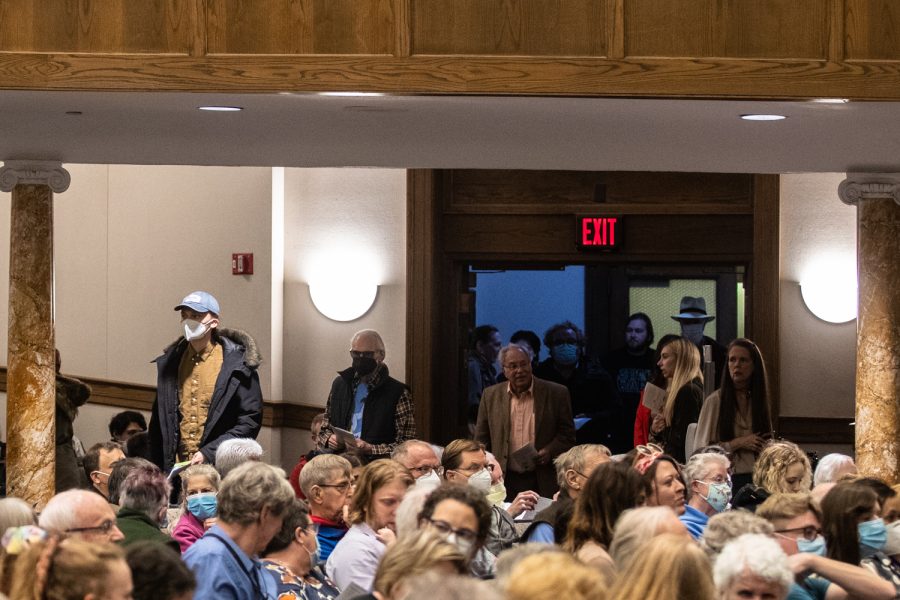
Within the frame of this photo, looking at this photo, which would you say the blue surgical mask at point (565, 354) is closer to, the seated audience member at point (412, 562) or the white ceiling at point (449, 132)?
the white ceiling at point (449, 132)

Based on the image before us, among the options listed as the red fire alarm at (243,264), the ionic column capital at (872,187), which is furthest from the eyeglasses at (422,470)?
the red fire alarm at (243,264)

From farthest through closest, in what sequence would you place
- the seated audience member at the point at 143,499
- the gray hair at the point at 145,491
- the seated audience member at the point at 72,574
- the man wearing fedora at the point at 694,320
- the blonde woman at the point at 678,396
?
the man wearing fedora at the point at 694,320, the blonde woman at the point at 678,396, the gray hair at the point at 145,491, the seated audience member at the point at 143,499, the seated audience member at the point at 72,574

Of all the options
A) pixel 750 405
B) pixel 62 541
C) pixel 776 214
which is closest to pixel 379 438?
pixel 750 405

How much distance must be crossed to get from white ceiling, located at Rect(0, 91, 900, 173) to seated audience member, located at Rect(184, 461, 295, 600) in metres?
2.06

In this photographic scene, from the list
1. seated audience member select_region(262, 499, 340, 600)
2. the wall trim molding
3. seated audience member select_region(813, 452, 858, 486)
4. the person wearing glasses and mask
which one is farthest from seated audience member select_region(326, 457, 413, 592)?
the wall trim molding

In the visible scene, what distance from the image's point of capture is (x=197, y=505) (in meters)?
6.85

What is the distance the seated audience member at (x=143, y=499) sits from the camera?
6.31 m

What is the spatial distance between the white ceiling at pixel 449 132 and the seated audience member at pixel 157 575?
117 inches

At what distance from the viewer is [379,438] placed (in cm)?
978

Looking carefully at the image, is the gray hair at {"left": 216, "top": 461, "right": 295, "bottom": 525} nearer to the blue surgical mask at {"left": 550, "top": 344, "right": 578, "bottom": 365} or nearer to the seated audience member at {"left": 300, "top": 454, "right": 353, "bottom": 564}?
the seated audience member at {"left": 300, "top": 454, "right": 353, "bottom": 564}

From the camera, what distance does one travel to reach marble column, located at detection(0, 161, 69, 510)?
874cm

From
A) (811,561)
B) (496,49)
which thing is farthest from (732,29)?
(811,561)

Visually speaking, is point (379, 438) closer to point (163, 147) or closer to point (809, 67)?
point (163, 147)

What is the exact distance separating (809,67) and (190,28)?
8.91 feet
